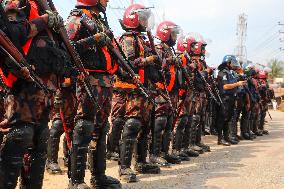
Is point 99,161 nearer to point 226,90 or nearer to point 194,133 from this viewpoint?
point 194,133

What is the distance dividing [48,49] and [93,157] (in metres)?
1.59

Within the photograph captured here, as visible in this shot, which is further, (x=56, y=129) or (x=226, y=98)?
(x=226, y=98)

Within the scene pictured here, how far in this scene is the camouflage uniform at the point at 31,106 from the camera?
3.08m

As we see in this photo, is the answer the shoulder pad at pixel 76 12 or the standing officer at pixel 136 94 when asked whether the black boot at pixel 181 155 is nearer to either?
the standing officer at pixel 136 94

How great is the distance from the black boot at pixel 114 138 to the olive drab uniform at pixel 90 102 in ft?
7.73

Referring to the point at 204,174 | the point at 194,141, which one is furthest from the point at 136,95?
the point at 194,141

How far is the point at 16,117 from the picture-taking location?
312cm

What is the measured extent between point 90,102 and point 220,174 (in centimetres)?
254

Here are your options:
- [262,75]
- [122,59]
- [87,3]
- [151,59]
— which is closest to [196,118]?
[151,59]

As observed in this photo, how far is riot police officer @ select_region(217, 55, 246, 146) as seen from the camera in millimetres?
9570

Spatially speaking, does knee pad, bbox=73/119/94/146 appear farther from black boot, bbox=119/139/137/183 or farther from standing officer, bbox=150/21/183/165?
standing officer, bbox=150/21/183/165

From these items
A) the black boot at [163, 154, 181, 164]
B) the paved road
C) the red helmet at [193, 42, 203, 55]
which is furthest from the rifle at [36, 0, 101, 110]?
the red helmet at [193, 42, 203, 55]

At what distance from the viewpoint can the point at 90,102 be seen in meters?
4.18

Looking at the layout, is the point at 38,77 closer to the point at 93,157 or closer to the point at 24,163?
the point at 24,163
